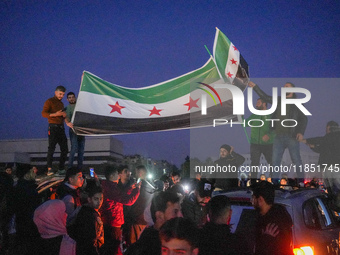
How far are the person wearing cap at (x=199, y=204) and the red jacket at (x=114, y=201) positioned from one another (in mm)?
1017

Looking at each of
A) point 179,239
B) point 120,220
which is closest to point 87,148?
point 120,220

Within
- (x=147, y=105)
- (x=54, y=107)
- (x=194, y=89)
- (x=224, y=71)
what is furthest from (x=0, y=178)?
(x=224, y=71)

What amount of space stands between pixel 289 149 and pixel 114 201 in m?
3.34

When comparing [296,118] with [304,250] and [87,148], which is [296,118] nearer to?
[304,250]

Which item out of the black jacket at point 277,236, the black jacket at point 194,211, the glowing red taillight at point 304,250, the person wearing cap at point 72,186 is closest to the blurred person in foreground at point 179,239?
the black jacket at point 277,236

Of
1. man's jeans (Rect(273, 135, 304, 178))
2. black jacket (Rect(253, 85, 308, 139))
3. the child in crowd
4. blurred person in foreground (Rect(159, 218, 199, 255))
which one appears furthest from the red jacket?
blurred person in foreground (Rect(159, 218, 199, 255))

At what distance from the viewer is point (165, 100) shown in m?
7.71

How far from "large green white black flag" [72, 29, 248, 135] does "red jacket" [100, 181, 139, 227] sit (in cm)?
158

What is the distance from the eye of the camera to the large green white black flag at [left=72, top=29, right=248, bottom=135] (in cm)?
702

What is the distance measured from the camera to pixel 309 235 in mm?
3961

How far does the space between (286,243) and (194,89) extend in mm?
4634

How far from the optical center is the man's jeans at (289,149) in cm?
632

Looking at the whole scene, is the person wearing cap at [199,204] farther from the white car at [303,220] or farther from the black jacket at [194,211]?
the white car at [303,220]

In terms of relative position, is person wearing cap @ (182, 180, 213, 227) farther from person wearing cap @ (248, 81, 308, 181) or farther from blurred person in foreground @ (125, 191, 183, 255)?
person wearing cap @ (248, 81, 308, 181)
